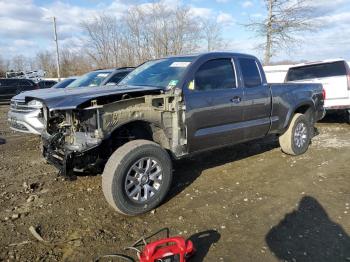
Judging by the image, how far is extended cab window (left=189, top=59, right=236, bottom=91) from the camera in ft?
17.4

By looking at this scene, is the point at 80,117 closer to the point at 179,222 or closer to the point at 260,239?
the point at 179,222

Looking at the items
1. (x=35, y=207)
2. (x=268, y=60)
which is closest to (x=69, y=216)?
(x=35, y=207)

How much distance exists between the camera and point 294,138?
7254 mm

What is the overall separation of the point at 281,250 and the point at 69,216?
247 cm

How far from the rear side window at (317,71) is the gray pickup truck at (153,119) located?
476 centimetres

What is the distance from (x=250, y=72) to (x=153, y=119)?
2.12 metres

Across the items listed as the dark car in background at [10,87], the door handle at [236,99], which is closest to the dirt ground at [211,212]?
the door handle at [236,99]

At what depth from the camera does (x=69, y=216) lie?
458 centimetres

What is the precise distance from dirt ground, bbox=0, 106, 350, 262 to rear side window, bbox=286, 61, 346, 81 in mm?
4121

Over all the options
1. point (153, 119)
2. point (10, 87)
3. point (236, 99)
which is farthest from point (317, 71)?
point (10, 87)

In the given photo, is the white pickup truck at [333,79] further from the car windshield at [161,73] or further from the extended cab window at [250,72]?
the car windshield at [161,73]

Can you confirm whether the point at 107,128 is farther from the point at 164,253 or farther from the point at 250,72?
the point at 250,72

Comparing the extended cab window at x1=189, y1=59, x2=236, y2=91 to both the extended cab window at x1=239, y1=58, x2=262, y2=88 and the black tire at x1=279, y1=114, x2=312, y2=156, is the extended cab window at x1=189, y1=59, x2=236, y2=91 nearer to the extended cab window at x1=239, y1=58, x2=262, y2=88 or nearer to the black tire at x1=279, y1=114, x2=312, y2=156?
the extended cab window at x1=239, y1=58, x2=262, y2=88

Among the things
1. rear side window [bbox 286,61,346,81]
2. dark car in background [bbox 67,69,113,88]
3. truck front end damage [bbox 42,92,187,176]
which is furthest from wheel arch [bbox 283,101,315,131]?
dark car in background [bbox 67,69,113,88]
